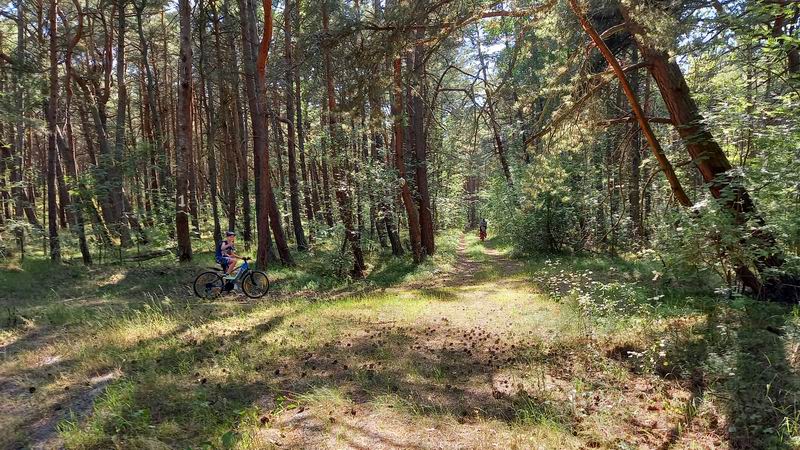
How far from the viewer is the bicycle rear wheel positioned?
9977 millimetres

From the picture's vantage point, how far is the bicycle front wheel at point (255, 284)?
33.8 feet

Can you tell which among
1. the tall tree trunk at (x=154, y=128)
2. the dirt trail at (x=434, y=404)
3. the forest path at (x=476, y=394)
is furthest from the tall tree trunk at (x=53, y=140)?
the dirt trail at (x=434, y=404)

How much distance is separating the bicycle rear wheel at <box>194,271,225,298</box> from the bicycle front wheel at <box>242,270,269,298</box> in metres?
0.54

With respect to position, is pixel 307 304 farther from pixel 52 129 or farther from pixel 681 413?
pixel 52 129

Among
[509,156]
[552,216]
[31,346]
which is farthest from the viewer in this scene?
[509,156]

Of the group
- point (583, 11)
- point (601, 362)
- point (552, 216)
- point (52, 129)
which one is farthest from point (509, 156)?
point (52, 129)

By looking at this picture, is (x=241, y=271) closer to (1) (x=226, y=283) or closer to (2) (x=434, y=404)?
(1) (x=226, y=283)

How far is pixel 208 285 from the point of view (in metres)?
9.98

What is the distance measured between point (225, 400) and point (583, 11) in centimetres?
725

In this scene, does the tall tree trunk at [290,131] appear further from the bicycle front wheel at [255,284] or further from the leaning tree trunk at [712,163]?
the leaning tree trunk at [712,163]

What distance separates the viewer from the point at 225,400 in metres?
4.38

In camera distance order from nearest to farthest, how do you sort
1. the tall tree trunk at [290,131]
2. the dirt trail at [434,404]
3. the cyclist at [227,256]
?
1. the dirt trail at [434,404]
2. the cyclist at [227,256]
3. the tall tree trunk at [290,131]

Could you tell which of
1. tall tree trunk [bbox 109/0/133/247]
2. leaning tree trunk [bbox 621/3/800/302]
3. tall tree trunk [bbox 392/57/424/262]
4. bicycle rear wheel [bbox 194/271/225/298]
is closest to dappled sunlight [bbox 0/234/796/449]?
leaning tree trunk [bbox 621/3/800/302]

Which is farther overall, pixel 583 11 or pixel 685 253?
pixel 583 11
